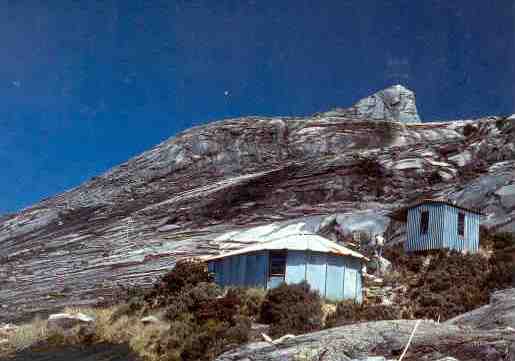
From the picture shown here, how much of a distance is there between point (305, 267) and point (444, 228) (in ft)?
30.5

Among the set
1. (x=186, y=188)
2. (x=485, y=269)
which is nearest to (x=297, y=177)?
(x=186, y=188)

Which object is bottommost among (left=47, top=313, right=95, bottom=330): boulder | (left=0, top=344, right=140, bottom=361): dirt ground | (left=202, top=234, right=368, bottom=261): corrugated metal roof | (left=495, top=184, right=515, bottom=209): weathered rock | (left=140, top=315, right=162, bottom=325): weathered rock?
(left=0, top=344, right=140, bottom=361): dirt ground

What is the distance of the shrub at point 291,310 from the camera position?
66.8 ft

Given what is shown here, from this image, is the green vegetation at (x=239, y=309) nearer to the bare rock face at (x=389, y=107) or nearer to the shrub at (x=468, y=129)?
the shrub at (x=468, y=129)

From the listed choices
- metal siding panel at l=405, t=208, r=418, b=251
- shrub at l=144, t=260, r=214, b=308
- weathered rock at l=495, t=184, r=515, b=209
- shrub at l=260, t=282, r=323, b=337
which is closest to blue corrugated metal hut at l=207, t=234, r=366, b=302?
shrub at l=260, t=282, r=323, b=337

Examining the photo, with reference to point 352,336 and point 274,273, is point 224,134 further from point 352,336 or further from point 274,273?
point 352,336

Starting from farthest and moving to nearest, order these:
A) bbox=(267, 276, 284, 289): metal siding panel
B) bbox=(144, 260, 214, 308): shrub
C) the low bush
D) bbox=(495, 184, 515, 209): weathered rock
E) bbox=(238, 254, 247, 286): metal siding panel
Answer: bbox=(495, 184, 515, 209): weathered rock < bbox=(238, 254, 247, 286): metal siding panel < bbox=(144, 260, 214, 308): shrub < bbox=(267, 276, 284, 289): metal siding panel < the low bush

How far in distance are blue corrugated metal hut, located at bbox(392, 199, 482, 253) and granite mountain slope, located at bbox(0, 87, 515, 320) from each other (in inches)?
168

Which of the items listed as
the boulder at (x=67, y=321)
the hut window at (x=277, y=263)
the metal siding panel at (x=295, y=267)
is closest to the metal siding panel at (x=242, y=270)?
the hut window at (x=277, y=263)

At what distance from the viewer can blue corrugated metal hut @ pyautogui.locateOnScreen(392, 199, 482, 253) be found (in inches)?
1265

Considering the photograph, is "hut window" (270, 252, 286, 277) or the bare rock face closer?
"hut window" (270, 252, 286, 277)

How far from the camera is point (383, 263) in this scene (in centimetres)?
3228

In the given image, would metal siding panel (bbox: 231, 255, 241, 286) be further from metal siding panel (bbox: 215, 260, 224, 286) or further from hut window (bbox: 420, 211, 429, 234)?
hut window (bbox: 420, 211, 429, 234)

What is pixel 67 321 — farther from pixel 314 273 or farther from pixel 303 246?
pixel 314 273
